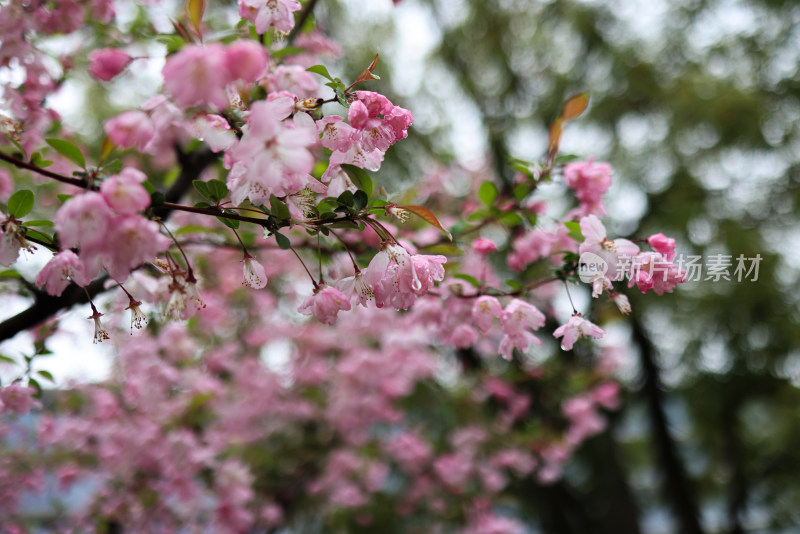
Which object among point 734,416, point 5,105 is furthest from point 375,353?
point 734,416

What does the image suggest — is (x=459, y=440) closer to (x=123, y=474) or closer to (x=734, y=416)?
(x=123, y=474)

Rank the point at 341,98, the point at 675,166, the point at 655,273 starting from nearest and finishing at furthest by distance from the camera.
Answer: the point at 341,98 < the point at 655,273 < the point at 675,166

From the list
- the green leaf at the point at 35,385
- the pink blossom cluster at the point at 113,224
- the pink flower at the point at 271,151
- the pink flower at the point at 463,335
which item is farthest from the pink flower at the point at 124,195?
the green leaf at the point at 35,385

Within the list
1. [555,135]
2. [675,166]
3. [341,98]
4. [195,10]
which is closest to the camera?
[195,10]

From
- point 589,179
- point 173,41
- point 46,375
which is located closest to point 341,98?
point 173,41

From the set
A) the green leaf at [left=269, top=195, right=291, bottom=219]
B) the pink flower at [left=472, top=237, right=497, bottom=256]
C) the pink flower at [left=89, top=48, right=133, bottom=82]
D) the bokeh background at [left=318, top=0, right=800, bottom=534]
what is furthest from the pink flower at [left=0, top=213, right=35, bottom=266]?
the bokeh background at [left=318, top=0, right=800, bottom=534]

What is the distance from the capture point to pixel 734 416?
357cm

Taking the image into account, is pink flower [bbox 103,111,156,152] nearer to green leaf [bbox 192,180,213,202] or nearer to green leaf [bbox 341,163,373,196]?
green leaf [bbox 192,180,213,202]

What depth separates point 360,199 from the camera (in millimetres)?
722

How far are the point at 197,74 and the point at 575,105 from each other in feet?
2.57

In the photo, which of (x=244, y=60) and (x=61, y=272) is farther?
(x=61, y=272)

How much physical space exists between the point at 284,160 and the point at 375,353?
7.60ft

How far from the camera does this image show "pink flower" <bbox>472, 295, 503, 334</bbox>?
3.03 feet

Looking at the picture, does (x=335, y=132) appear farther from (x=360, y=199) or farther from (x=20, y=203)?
(x=20, y=203)
